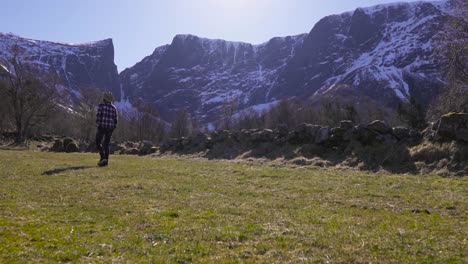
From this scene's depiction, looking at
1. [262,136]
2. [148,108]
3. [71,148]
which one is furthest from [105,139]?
[148,108]

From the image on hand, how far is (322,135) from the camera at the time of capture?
28125 millimetres

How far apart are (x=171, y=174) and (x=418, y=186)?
1063cm

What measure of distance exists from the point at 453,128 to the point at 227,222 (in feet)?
57.2

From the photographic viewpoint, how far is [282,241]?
701 centimetres

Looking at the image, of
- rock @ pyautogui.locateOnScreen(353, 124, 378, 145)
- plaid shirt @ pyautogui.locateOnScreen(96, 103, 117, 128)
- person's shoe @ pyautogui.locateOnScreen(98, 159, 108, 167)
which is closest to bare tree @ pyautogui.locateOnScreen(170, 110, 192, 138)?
rock @ pyautogui.locateOnScreen(353, 124, 378, 145)

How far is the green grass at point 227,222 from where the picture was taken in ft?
20.6

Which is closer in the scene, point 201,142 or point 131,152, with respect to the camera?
point 201,142

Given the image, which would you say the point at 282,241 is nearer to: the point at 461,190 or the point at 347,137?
the point at 461,190

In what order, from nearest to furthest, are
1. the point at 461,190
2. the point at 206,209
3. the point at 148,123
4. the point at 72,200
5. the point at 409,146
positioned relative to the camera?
the point at 206,209, the point at 72,200, the point at 461,190, the point at 409,146, the point at 148,123

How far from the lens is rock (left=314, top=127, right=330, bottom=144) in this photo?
2783cm

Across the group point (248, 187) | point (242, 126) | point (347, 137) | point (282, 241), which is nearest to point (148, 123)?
point (242, 126)

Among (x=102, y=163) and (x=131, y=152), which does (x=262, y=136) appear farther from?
(x=131, y=152)

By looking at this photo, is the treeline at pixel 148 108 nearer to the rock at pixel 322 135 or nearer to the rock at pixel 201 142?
the rock at pixel 322 135

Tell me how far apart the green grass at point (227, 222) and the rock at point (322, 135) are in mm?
12930
